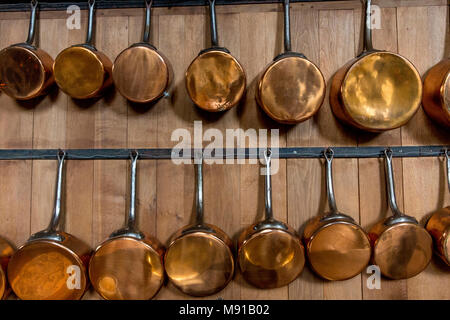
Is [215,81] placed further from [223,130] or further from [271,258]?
[271,258]

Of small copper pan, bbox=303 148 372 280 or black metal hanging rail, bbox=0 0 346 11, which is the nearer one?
small copper pan, bbox=303 148 372 280

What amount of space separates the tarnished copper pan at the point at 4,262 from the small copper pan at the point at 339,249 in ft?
2.63

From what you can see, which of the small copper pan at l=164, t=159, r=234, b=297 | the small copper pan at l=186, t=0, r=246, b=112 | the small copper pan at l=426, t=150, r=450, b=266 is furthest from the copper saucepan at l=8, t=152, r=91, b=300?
the small copper pan at l=426, t=150, r=450, b=266

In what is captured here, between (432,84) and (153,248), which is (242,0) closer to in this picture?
(432,84)

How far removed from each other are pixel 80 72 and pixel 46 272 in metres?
0.54

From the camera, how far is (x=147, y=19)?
0.94m

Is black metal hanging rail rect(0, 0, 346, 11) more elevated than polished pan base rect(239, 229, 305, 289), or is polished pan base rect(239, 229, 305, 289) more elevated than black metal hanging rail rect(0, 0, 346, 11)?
black metal hanging rail rect(0, 0, 346, 11)

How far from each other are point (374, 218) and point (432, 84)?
1.31 ft

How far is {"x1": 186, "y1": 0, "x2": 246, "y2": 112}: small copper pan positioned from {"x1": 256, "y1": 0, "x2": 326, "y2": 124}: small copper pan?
0.07 metres

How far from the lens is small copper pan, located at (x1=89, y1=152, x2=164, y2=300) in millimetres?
852

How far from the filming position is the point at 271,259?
848 mm

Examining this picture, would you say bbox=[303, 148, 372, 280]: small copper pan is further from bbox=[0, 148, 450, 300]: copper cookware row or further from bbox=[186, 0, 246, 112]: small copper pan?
bbox=[186, 0, 246, 112]: small copper pan

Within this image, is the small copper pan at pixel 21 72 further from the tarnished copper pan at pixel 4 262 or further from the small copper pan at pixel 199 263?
the small copper pan at pixel 199 263

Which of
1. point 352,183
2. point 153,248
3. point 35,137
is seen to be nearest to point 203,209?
point 153,248
